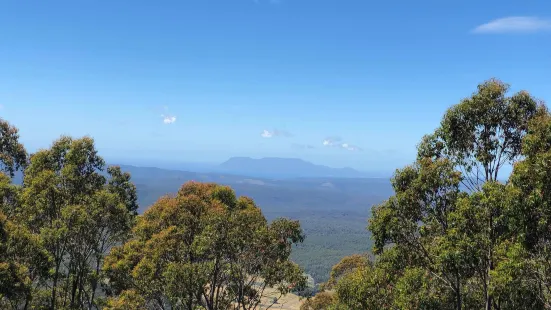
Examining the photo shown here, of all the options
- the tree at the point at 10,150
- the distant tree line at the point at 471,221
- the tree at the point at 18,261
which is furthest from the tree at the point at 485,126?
the tree at the point at 10,150

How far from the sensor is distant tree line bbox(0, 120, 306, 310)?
18.3 meters

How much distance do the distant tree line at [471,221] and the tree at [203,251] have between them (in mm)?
4232

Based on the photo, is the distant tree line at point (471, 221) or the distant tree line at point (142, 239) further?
the distant tree line at point (142, 239)

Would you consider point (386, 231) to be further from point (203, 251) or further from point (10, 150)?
point (10, 150)

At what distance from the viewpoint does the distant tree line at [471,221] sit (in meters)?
12.1

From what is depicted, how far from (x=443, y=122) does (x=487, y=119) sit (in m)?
1.70

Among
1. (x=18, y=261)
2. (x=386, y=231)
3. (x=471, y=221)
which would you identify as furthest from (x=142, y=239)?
(x=471, y=221)

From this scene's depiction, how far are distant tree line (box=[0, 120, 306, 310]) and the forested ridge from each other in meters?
0.08

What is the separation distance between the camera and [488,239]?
44.0 ft

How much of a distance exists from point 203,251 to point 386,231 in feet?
27.4

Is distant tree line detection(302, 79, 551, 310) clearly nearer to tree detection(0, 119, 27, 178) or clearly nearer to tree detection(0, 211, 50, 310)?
tree detection(0, 211, 50, 310)

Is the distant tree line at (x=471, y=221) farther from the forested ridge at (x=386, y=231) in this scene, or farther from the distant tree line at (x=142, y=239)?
the distant tree line at (x=142, y=239)

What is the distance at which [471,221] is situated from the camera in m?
13.7

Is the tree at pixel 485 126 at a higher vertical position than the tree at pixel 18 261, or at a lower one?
higher
